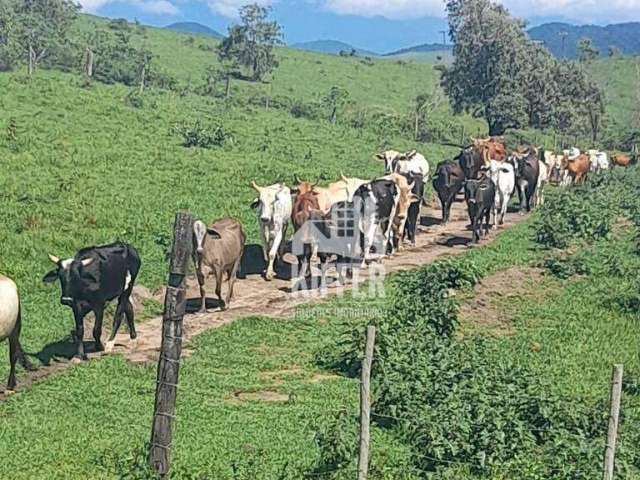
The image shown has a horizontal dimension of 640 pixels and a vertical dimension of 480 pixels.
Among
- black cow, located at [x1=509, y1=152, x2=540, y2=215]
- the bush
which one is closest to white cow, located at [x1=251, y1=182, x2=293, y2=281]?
the bush

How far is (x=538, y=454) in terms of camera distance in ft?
31.7

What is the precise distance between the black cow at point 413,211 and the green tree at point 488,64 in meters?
22.3

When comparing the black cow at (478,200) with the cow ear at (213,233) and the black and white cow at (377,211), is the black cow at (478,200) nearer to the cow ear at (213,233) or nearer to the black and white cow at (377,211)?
the black and white cow at (377,211)

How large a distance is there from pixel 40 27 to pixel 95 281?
41.9m

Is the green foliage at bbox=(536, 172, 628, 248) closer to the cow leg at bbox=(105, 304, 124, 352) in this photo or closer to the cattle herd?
the cattle herd

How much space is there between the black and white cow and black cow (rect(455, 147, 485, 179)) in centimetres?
604

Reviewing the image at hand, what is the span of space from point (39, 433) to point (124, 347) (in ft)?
14.2

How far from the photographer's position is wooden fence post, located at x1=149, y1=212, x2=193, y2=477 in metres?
7.65

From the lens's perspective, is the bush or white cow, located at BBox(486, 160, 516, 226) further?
the bush

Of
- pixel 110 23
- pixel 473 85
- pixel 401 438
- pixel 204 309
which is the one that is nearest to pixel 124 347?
pixel 204 309

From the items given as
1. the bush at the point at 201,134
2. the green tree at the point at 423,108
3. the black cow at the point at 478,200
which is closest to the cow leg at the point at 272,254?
the black cow at the point at 478,200

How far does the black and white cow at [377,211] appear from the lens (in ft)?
65.7

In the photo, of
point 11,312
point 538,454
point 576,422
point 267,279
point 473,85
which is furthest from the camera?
point 473,85

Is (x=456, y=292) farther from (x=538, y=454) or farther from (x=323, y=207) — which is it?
(x=538, y=454)
